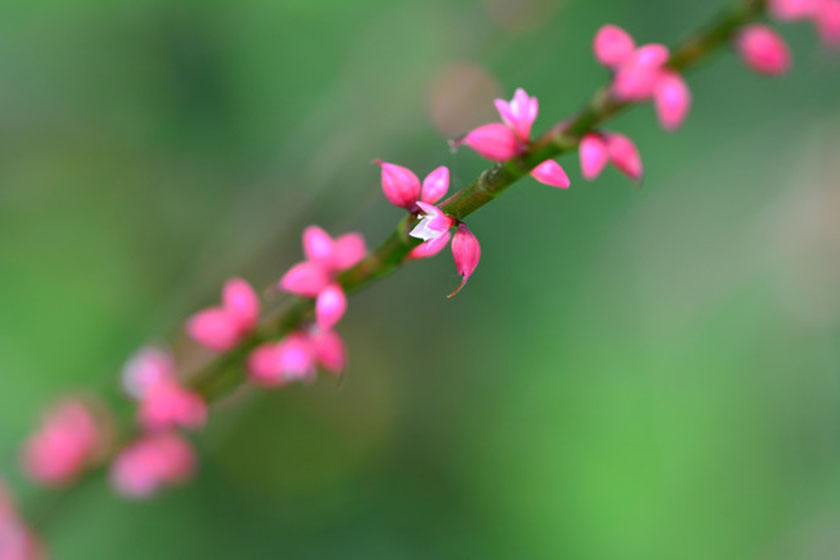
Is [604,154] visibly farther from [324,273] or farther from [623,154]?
[324,273]

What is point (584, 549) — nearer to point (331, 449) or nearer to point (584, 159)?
point (331, 449)

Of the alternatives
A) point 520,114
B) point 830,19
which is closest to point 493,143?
point 520,114

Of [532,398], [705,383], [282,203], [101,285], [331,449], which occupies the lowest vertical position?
[705,383]

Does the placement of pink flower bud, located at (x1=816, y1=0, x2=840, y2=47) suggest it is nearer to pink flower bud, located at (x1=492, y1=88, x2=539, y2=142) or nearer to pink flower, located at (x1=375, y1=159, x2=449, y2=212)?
pink flower bud, located at (x1=492, y1=88, x2=539, y2=142)

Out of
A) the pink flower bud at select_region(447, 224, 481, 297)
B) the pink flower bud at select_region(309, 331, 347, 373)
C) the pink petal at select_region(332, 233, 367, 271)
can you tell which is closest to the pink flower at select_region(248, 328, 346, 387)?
the pink flower bud at select_region(309, 331, 347, 373)

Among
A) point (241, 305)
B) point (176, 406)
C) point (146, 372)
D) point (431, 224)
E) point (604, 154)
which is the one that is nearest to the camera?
point (431, 224)

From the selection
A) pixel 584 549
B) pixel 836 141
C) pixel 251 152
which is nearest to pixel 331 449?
pixel 584 549
